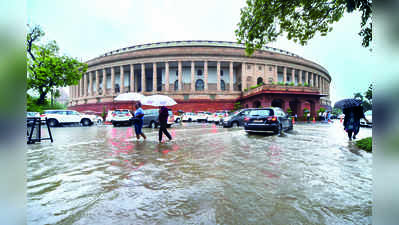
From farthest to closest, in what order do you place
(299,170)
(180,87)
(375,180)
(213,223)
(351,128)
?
(180,87)
(351,128)
(299,170)
(213,223)
(375,180)

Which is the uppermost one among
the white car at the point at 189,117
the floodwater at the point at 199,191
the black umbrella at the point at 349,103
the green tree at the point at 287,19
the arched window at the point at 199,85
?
the arched window at the point at 199,85

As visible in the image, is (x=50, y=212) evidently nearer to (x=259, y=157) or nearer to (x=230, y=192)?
(x=230, y=192)

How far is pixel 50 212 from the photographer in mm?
2223

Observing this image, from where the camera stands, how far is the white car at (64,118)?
58.3ft

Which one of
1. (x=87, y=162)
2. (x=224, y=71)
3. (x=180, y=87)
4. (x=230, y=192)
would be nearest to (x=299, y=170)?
(x=230, y=192)

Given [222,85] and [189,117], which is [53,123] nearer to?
[189,117]

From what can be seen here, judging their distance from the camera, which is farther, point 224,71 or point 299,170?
point 224,71

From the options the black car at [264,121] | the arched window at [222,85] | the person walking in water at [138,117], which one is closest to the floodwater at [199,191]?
the person walking in water at [138,117]

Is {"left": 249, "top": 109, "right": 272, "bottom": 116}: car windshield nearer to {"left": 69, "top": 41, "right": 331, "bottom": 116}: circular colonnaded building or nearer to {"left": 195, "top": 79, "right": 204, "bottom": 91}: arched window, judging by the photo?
{"left": 69, "top": 41, "right": 331, "bottom": 116}: circular colonnaded building

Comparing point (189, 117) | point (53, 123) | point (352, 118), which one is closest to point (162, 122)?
point (352, 118)

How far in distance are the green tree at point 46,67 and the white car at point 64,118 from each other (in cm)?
569

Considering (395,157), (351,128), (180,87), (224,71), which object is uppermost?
(224,71)

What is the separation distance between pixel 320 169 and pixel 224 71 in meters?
38.1

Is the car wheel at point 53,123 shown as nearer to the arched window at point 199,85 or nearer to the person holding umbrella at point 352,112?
the person holding umbrella at point 352,112
